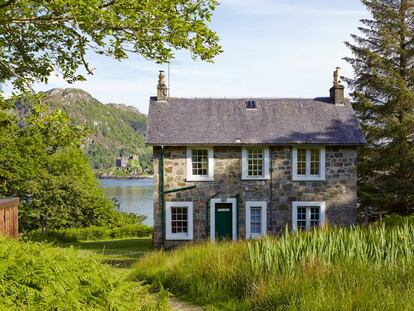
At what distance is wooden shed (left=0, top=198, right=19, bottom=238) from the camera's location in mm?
14781

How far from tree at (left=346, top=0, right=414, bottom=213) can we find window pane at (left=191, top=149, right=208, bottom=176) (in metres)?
9.10

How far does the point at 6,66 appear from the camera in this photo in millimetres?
10023

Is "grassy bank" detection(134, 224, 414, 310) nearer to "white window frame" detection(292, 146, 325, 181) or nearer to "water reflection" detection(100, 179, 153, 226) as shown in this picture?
"white window frame" detection(292, 146, 325, 181)

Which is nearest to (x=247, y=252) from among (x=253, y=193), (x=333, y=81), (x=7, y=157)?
(x=253, y=193)

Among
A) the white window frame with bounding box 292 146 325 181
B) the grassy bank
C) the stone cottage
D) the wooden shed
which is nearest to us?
the grassy bank

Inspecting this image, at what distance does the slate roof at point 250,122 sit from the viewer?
2164cm

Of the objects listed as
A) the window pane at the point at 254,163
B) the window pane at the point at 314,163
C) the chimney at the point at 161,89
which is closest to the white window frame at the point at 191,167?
the window pane at the point at 254,163

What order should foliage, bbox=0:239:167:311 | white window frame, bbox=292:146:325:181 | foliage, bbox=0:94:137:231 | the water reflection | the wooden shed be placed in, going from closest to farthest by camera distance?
foliage, bbox=0:239:167:311
the wooden shed
white window frame, bbox=292:146:325:181
foliage, bbox=0:94:137:231
the water reflection

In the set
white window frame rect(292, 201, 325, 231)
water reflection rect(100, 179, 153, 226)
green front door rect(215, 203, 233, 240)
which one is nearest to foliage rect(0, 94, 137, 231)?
water reflection rect(100, 179, 153, 226)

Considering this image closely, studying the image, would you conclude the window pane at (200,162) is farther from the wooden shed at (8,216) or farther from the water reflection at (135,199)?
the water reflection at (135,199)

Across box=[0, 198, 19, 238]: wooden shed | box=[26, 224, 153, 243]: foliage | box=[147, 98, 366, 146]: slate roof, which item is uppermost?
box=[147, 98, 366, 146]: slate roof

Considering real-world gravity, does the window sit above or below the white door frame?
above

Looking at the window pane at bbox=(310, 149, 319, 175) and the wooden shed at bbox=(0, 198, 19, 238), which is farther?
the window pane at bbox=(310, 149, 319, 175)

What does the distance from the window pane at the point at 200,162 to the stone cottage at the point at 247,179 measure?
4cm
